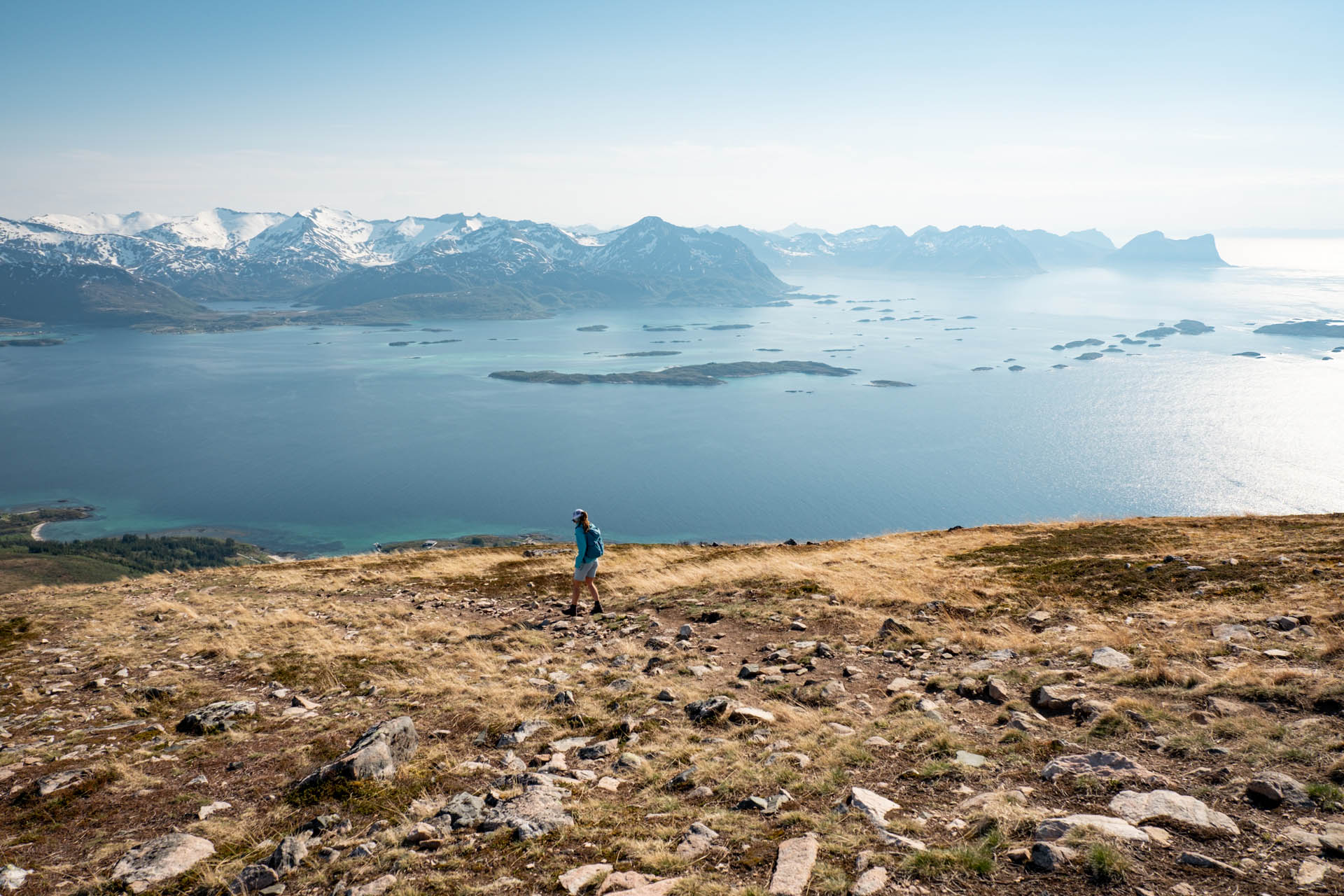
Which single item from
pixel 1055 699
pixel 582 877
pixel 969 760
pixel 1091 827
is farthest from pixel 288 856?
pixel 1055 699

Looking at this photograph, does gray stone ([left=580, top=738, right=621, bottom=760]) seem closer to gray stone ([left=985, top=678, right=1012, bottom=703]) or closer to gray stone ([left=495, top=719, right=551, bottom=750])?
gray stone ([left=495, top=719, right=551, bottom=750])

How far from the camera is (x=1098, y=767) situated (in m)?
8.05

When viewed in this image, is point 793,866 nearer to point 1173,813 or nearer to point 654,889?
point 654,889

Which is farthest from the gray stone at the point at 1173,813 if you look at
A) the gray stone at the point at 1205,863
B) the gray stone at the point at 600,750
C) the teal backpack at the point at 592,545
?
the teal backpack at the point at 592,545

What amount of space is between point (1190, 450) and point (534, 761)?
8585 inches

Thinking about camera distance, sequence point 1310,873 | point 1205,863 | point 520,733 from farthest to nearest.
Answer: point 520,733
point 1205,863
point 1310,873

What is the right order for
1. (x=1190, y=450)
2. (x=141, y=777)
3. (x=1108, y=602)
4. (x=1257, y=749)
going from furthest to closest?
(x=1190, y=450), (x=1108, y=602), (x=141, y=777), (x=1257, y=749)

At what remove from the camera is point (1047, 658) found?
12539 millimetres

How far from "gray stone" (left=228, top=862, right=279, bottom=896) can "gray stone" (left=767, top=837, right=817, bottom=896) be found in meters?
5.25

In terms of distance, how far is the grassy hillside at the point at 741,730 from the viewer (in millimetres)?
6746

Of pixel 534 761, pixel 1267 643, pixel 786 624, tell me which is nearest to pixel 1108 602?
pixel 1267 643

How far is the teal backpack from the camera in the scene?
18.7 meters

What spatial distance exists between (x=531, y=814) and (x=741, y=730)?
3.55 metres

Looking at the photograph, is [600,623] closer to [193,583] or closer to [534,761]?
[534,761]
